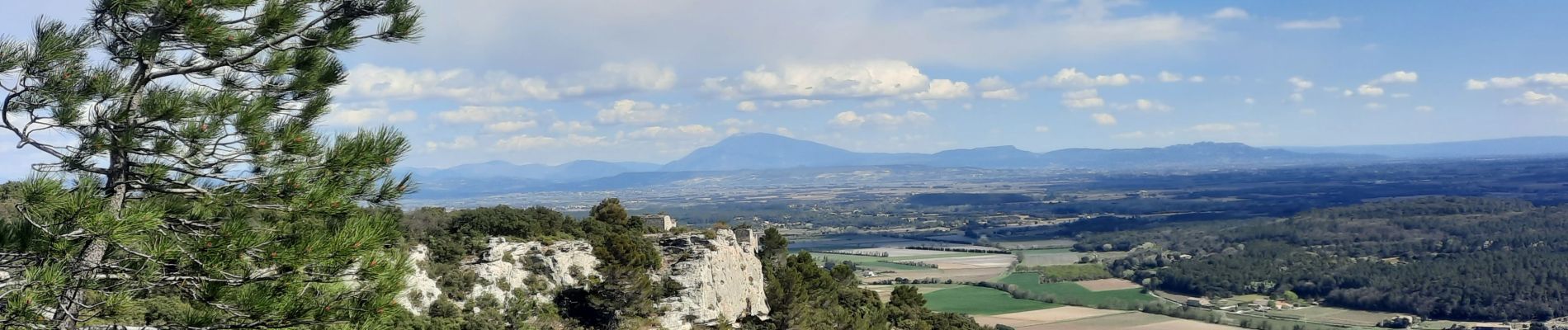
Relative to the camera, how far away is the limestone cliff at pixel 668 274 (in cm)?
2307

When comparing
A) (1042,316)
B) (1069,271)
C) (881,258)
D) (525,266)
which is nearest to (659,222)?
(525,266)

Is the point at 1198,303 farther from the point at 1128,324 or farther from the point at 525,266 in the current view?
the point at 525,266

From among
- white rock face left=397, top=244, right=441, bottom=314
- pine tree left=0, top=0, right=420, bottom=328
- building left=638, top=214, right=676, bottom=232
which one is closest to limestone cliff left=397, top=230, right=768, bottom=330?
white rock face left=397, top=244, right=441, bottom=314

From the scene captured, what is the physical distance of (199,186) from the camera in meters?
7.89

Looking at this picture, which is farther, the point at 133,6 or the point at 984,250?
the point at 984,250

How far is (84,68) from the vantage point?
7.51m

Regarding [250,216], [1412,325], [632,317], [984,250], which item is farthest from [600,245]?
[984,250]

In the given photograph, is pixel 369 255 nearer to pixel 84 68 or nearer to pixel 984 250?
pixel 84 68

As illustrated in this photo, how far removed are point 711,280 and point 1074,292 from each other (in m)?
55.5

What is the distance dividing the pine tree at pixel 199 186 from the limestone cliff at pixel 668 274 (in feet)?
42.5

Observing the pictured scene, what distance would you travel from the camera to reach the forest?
69.1 metres

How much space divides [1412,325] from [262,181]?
6850 cm

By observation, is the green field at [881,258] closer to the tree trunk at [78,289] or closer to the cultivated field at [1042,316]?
the cultivated field at [1042,316]

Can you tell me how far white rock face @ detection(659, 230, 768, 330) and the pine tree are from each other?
56.0 ft
